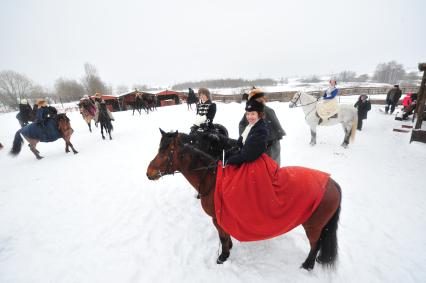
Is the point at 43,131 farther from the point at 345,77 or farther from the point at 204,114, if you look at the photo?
the point at 345,77

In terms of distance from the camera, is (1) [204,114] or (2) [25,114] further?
(2) [25,114]

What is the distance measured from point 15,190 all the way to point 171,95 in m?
26.0

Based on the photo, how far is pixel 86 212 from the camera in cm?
373

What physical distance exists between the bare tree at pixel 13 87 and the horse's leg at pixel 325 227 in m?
54.4

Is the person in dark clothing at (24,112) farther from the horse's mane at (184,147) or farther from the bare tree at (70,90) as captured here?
the bare tree at (70,90)

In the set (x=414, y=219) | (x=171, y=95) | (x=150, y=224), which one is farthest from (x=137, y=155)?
(x=171, y=95)

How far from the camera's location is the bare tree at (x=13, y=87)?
39069 millimetres

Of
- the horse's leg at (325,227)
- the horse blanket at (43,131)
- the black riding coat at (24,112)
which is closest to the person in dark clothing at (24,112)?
the black riding coat at (24,112)

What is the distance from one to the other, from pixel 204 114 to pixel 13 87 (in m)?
60.1

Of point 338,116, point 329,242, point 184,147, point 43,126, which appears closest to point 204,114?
point 184,147

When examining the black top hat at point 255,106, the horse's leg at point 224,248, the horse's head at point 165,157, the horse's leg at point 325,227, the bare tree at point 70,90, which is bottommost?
the horse's leg at point 224,248

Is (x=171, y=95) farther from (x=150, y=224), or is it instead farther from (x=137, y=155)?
(x=150, y=224)

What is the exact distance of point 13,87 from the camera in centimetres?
4153

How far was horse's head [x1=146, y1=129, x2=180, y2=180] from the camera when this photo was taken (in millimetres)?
2232
